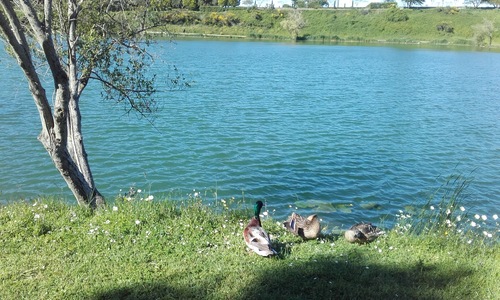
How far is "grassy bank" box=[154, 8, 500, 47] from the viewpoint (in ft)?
365

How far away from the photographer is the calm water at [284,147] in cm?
1522

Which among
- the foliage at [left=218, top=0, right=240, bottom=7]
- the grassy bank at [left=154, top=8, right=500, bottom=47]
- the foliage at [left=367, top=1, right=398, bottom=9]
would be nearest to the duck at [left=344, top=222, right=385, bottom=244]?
the grassy bank at [left=154, top=8, right=500, bottom=47]

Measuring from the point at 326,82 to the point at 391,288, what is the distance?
34.8 metres

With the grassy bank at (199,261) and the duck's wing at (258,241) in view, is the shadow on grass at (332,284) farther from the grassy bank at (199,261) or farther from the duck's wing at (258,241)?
the duck's wing at (258,241)

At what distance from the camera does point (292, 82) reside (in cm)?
3894

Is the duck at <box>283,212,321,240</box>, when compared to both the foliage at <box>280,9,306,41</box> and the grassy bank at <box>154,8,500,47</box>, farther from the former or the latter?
the foliage at <box>280,9,306,41</box>

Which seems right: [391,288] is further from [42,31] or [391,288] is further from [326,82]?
[326,82]

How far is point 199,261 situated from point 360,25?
12953 centimetres

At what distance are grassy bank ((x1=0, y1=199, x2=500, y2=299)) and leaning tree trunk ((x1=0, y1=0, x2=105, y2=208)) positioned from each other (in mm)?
760

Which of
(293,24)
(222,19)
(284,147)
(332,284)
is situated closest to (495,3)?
(293,24)

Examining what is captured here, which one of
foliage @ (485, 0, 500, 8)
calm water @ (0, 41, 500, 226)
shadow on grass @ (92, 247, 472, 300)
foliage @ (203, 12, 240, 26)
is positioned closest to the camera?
shadow on grass @ (92, 247, 472, 300)

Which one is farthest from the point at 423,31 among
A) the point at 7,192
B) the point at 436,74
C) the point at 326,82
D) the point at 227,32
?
the point at 7,192

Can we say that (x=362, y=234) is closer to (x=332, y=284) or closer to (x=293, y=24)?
(x=332, y=284)

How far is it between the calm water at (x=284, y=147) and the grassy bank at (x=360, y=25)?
7521 cm
